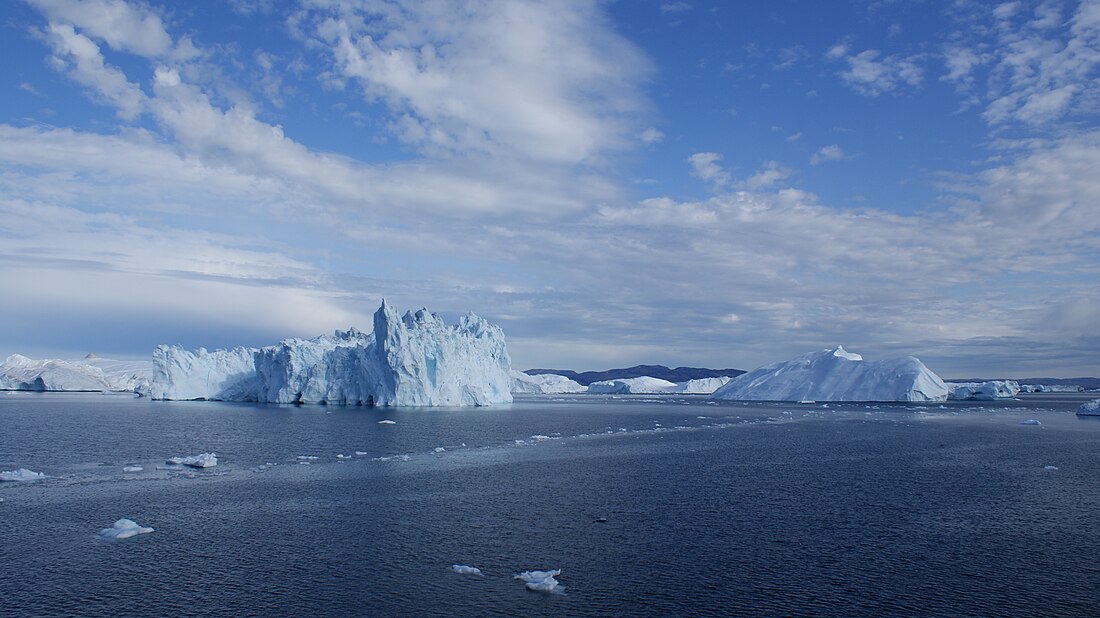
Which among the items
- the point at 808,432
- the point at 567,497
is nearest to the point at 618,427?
the point at 808,432

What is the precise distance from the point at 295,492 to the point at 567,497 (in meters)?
8.20

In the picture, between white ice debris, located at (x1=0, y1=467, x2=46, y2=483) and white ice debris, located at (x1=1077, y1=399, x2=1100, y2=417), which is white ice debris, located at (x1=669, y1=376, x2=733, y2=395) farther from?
white ice debris, located at (x1=0, y1=467, x2=46, y2=483)

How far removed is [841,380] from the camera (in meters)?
90.9

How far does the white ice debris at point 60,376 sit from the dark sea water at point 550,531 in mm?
98874

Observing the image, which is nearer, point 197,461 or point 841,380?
point 197,461

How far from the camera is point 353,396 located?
222 feet

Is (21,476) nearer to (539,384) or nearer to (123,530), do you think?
(123,530)

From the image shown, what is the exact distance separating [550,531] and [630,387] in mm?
138201

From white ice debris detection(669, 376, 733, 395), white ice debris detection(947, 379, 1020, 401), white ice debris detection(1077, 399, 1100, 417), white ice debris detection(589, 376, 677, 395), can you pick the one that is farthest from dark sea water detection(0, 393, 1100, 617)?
white ice debris detection(589, 376, 677, 395)

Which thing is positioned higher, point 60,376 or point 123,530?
point 60,376

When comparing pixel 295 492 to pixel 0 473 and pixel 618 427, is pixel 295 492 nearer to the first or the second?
pixel 0 473

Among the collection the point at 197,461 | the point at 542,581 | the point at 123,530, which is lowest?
the point at 542,581

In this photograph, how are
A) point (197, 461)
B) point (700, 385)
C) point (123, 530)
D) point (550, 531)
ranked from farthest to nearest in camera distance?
point (700, 385), point (197, 461), point (550, 531), point (123, 530)

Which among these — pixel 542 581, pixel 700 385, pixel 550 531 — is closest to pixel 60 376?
pixel 700 385
